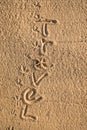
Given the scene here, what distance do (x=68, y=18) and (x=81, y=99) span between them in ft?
1.11

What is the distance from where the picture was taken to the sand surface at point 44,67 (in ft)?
5.43

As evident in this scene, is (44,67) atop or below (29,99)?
atop

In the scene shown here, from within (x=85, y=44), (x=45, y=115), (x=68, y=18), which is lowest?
(x=45, y=115)

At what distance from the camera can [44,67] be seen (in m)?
1.67

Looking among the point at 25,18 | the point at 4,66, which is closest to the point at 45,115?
the point at 4,66

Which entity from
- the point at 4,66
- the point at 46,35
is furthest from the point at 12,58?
the point at 46,35

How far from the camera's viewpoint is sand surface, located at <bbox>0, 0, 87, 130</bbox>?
1654 mm

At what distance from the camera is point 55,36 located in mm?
1666

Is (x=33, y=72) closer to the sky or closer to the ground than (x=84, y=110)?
closer to the sky

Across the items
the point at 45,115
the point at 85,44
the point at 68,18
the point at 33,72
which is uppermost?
the point at 68,18

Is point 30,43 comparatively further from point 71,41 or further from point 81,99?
point 81,99

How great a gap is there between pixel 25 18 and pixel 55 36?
0.48ft

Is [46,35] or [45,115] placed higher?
[46,35]

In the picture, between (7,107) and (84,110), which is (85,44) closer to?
(84,110)
